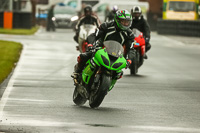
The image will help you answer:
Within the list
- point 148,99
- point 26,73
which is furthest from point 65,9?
point 148,99

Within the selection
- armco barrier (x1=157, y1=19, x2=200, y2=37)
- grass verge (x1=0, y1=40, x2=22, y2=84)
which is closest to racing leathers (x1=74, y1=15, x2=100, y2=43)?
grass verge (x1=0, y1=40, x2=22, y2=84)

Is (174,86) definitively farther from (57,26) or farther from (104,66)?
(57,26)

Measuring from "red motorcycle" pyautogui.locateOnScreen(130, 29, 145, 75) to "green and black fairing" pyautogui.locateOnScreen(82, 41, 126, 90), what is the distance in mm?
7488

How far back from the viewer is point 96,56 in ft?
34.5

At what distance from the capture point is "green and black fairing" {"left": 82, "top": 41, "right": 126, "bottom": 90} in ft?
33.9

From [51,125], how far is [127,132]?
0.97 m

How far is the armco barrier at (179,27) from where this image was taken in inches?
1727

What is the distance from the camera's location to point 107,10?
139 ft

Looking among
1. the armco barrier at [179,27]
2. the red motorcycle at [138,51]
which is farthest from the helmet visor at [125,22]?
the armco barrier at [179,27]

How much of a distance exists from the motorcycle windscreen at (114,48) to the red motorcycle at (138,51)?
7.47 meters

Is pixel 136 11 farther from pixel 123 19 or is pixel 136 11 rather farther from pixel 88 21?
pixel 123 19

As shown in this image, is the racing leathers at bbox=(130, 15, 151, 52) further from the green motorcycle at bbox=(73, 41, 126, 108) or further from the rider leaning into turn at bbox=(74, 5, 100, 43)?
the green motorcycle at bbox=(73, 41, 126, 108)

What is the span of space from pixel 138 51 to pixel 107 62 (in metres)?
8.47

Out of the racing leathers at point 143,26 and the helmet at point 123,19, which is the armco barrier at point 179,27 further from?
the helmet at point 123,19
